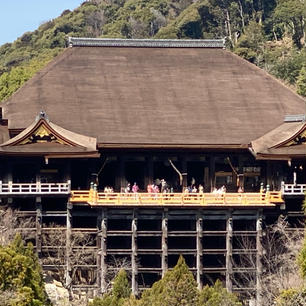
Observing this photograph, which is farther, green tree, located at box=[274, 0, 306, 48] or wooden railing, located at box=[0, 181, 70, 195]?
green tree, located at box=[274, 0, 306, 48]

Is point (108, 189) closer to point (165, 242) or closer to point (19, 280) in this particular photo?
point (165, 242)

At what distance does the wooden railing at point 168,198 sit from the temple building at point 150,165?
0.16 ft

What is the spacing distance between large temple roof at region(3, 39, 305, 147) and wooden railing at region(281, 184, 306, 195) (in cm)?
247

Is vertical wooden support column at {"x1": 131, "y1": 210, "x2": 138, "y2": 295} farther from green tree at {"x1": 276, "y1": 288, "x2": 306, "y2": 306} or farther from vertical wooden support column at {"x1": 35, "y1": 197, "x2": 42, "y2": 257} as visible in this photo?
green tree at {"x1": 276, "y1": 288, "x2": 306, "y2": 306}

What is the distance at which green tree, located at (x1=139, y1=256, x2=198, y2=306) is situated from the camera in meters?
31.9

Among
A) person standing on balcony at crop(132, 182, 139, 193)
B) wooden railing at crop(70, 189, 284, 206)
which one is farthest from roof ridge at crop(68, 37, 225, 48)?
wooden railing at crop(70, 189, 284, 206)

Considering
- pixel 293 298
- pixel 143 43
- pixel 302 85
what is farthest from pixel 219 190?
pixel 302 85

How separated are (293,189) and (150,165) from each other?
5.89 meters

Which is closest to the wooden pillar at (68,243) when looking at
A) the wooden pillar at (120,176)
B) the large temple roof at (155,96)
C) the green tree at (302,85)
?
the wooden pillar at (120,176)

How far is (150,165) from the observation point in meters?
45.6

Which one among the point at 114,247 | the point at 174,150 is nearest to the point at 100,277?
the point at 114,247

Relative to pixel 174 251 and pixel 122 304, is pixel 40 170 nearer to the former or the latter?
pixel 174 251

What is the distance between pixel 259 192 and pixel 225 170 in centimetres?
195

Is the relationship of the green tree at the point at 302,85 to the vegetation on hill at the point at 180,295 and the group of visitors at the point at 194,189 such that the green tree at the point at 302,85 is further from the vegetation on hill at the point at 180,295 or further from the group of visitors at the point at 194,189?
the vegetation on hill at the point at 180,295
